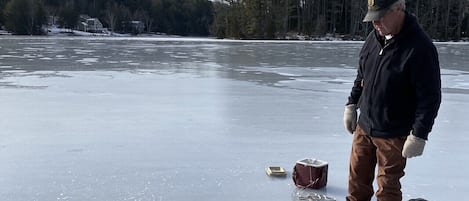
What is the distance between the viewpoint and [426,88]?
212cm

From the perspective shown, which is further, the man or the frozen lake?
the frozen lake

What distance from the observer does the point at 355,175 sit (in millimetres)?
2518

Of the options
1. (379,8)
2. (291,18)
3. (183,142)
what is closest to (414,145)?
(379,8)

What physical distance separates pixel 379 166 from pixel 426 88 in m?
0.47

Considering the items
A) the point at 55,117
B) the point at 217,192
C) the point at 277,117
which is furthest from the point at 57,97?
the point at 217,192

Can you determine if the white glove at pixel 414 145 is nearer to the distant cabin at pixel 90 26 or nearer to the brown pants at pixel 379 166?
the brown pants at pixel 379 166

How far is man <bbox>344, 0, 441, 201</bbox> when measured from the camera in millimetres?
2123

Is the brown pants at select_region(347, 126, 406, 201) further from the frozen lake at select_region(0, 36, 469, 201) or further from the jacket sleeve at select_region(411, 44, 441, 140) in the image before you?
the frozen lake at select_region(0, 36, 469, 201)

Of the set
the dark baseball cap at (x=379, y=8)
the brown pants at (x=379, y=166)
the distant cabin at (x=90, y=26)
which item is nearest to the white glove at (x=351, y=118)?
the brown pants at (x=379, y=166)

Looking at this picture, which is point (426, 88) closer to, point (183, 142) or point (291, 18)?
point (183, 142)

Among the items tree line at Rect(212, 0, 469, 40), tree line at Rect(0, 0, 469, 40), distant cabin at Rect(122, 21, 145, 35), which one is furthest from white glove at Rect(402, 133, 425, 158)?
distant cabin at Rect(122, 21, 145, 35)

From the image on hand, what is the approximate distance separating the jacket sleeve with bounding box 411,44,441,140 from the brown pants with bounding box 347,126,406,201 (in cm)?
18

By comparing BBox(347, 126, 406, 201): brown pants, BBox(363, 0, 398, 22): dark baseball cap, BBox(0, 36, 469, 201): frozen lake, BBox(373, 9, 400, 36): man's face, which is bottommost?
BBox(0, 36, 469, 201): frozen lake

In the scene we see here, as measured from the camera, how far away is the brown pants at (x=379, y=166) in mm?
2277
